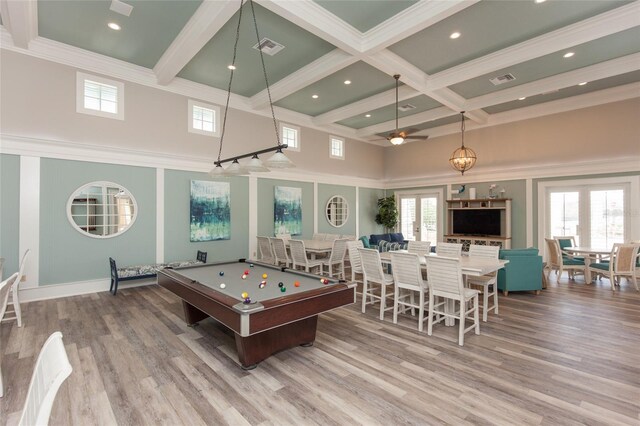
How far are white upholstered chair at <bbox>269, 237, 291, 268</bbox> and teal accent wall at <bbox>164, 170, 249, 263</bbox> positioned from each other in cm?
120

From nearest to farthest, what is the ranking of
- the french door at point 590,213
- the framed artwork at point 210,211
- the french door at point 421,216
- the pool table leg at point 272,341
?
the pool table leg at point 272,341
the framed artwork at point 210,211
the french door at point 590,213
the french door at point 421,216

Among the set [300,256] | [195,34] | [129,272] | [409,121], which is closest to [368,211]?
[409,121]

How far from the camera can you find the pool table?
2479 mm

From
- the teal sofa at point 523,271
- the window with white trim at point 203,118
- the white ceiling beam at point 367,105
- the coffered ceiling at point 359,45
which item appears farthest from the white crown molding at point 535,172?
the window with white trim at point 203,118

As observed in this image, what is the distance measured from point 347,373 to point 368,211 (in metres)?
8.27

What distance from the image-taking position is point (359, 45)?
4719mm

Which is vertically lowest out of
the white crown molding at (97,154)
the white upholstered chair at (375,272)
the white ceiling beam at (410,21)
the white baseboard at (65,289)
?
the white baseboard at (65,289)

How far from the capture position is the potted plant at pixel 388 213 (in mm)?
10602

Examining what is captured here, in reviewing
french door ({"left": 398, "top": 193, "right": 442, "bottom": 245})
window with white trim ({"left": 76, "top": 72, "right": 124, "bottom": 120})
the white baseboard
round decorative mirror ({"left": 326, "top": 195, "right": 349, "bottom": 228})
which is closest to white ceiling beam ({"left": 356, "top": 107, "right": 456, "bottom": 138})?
round decorative mirror ({"left": 326, "top": 195, "right": 349, "bottom": 228})

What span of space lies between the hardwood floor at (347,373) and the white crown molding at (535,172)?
13.2ft

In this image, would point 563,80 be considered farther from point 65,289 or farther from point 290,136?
point 65,289

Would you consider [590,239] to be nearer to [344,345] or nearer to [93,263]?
[344,345]

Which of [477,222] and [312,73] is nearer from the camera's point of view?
[312,73]

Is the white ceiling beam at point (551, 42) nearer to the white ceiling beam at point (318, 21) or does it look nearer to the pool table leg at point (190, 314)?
the white ceiling beam at point (318, 21)
